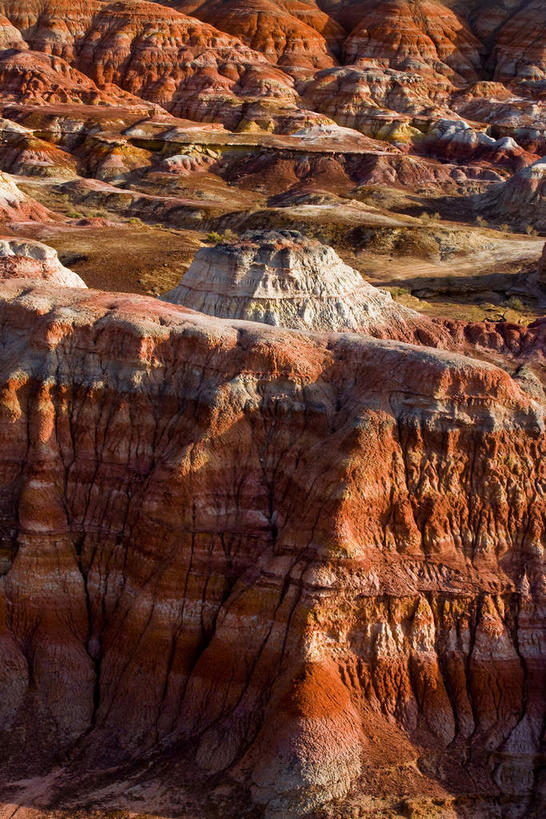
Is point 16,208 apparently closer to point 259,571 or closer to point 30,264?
point 30,264

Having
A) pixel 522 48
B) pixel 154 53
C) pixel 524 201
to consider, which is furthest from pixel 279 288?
pixel 522 48

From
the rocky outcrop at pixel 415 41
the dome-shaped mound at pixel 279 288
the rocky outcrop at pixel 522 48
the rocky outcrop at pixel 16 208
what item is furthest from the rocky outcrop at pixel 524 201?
the rocky outcrop at pixel 415 41

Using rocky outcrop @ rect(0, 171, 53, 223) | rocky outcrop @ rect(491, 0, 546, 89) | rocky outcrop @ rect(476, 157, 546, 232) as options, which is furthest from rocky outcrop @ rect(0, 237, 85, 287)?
rocky outcrop @ rect(491, 0, 546, 89)


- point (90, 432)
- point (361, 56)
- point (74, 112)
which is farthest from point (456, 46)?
point (90, 432)

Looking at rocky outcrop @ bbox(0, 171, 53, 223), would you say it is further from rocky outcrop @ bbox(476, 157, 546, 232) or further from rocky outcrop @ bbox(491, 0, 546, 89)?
rocky outcrop @ bbox(491, 0, 546, 89)

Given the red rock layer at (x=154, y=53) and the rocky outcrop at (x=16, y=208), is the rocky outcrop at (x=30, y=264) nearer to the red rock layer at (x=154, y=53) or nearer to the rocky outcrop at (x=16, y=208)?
the rocky outcrop at (x=16, y=208)

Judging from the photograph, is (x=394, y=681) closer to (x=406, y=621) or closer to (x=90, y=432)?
(x=406, y=621)
